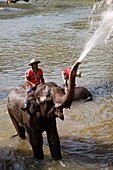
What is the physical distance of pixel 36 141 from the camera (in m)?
6.30

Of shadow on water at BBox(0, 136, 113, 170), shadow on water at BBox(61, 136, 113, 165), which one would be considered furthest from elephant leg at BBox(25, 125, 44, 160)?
shadow on water at BBox(61, 136, 113, 165)

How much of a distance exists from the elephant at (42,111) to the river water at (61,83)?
1.40ft

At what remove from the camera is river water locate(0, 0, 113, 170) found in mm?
6618

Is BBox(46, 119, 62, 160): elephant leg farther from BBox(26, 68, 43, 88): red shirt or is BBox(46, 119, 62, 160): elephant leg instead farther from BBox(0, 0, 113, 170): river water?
BBox(26, 68, 43, 88): red shirt

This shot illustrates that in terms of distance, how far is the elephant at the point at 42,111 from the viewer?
5.39 meters

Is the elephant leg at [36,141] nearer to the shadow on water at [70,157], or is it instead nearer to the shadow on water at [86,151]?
the shadow on water at [70,157]

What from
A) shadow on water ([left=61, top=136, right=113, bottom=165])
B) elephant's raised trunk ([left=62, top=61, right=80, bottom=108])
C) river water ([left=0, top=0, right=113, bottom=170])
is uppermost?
elephant's raised trunk ([left=62, top=61, right=80, bottom=108])

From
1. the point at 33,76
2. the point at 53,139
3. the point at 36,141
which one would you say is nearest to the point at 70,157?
the point at 53,139

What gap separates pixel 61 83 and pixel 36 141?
541 cm

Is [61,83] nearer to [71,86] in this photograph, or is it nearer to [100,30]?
[100,30]

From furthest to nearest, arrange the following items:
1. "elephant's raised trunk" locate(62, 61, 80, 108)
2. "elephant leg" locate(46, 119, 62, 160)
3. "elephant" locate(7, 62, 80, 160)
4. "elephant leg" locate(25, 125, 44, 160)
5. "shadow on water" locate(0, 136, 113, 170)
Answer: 1. "shadow on water" locate(0, 136, 113, 170)
2. "elephant leg" locate(25, 125, 44, 160)
3. "elephant leg" locate(46, 119, 62, 160)
4. "elephant" locate(7, 62, 80, 160)
5. "elephant's raised trunk" locate(62, 61, 80, 108)

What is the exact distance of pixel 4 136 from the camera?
7770mm

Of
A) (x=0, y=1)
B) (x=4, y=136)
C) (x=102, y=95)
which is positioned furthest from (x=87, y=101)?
(x=0, y=1)

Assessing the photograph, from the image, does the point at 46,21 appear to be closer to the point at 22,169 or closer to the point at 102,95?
the point at 102,95
